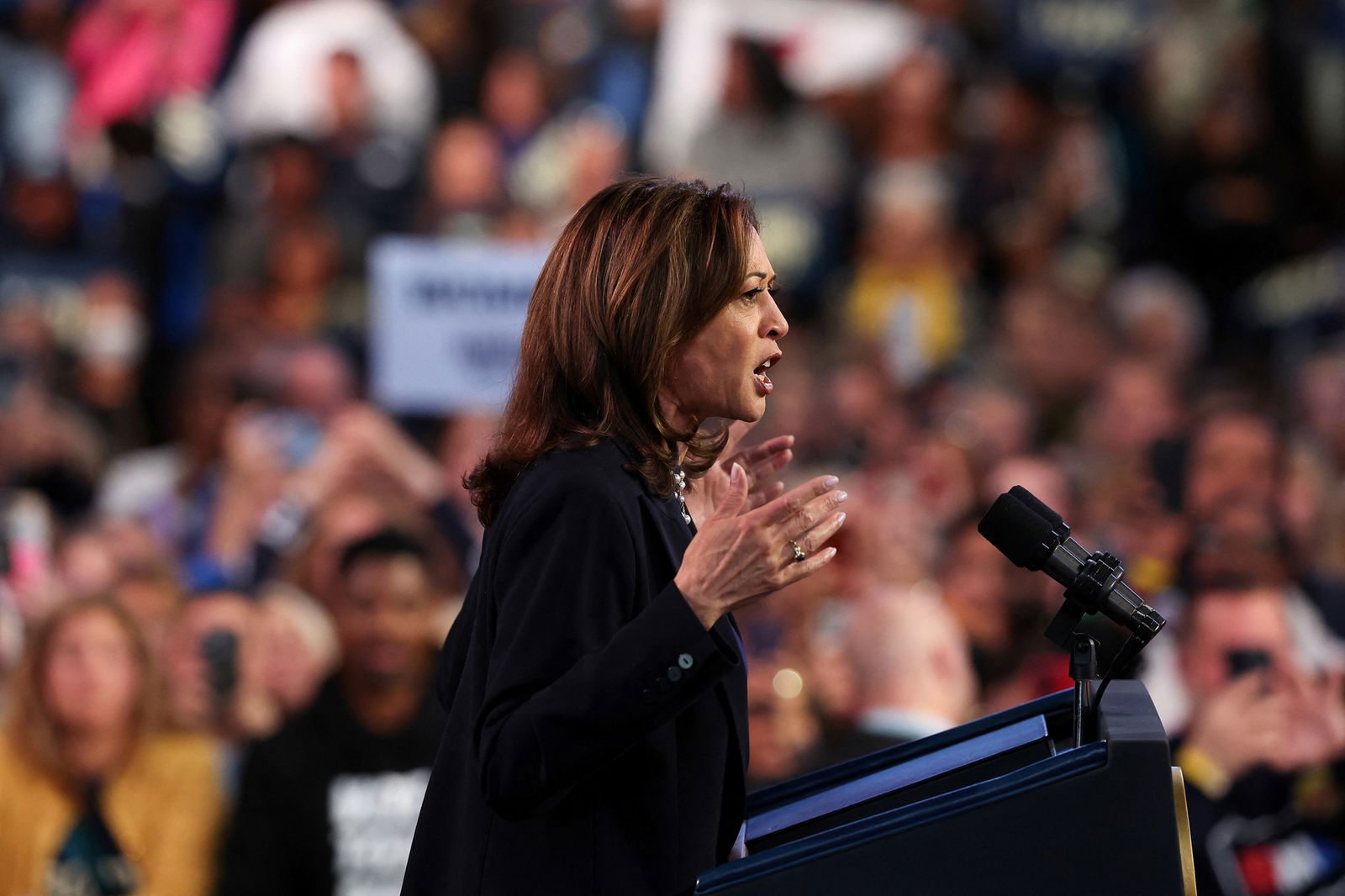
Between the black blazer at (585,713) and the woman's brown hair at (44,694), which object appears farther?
the woman's brown hair at (44,694)

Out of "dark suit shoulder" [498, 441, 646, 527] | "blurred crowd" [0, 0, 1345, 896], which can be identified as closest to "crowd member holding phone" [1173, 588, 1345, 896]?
"blurred crowd" [0, 0, 1345, 896]

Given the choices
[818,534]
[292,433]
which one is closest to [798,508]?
[818,534]

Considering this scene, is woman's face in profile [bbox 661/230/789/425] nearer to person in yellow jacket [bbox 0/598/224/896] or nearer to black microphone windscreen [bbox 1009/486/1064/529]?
black microphone windscreen [bbox 1009/486/1064/529]

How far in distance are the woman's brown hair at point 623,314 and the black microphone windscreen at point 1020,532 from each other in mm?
354

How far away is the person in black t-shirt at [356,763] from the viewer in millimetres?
4312

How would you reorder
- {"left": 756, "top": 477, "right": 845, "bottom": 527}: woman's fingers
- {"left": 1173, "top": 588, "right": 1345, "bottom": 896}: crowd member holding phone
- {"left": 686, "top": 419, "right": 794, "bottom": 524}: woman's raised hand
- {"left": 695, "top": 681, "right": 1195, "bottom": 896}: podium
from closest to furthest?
{"left": 695, "top": 681, "right": 1195, "bottom": 896}: podium < {"left": 756, "top": 477, "right": 845, "bottom": 527}: woman's fingers < {"left": 686, "top": 419, "right": 794, "bottom": 524}: woman's raised hand < {"left": 1173, "top": 588, "right": 1345, "bottom": 896}: crowd member holding phone

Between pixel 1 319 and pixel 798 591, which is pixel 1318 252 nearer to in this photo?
pixel 798 591

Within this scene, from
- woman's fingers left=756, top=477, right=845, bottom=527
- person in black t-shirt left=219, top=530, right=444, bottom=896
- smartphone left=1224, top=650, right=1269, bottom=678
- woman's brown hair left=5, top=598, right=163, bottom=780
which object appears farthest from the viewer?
woman's brown hair left=5, top=598, right=163, bottom=780

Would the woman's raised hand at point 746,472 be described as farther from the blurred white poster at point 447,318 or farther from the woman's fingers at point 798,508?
the blurred white poster at point 447,318

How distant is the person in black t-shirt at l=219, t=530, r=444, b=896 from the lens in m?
4.31

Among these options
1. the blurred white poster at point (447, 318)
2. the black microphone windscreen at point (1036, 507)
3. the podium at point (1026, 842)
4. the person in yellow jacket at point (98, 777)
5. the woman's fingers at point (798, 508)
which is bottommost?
the person in yellow jacket at point (98, 777)

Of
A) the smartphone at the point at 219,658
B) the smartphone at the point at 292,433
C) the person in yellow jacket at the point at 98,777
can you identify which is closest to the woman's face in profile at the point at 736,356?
the person in yellow jacket at the point at 98,777

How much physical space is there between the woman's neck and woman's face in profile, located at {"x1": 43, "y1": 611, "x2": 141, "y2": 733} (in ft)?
0.06

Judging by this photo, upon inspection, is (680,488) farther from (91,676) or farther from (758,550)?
(91,676)
